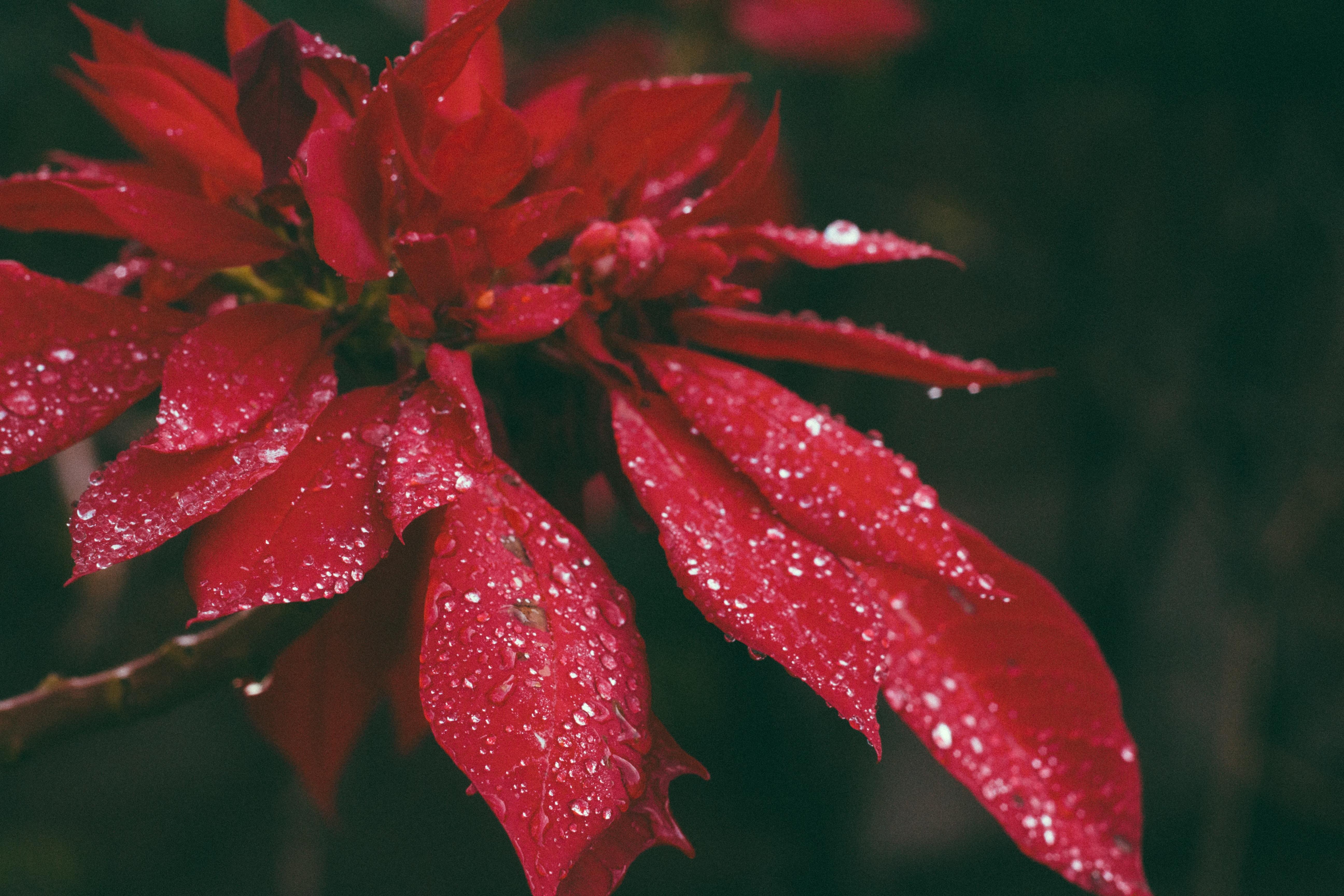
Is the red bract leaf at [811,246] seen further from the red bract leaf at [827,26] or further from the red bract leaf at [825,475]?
the red bract leaf at [827,26]

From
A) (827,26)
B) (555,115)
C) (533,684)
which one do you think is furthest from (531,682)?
(827,26)

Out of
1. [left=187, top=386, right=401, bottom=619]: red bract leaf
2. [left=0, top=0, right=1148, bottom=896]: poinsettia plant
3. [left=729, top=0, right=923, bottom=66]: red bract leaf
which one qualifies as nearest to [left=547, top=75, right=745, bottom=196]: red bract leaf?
[left=0, top=0, right=1148, bottom=896]: poinsettia plant

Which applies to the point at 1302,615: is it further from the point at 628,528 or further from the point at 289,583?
the point at 289,583

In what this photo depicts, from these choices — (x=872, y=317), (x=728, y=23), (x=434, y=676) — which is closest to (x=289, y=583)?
(x=434, y=676)

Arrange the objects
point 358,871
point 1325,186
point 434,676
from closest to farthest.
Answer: point 434,676, point 1325,186, point 358,871

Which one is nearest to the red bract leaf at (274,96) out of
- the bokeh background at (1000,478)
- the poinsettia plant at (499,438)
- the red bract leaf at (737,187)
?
the poinsettia plant at (499,438)
